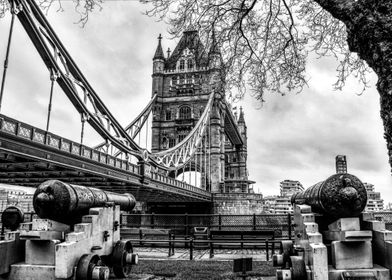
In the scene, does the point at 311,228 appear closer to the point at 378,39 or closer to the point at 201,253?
the point at 378,39

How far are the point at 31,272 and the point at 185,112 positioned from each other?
176 ft

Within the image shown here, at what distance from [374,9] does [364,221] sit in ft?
8.27

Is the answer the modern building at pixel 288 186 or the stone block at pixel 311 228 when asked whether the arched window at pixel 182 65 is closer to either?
the stone block at pixel 311 228

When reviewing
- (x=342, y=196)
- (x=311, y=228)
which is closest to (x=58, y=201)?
(x=311, y=228)

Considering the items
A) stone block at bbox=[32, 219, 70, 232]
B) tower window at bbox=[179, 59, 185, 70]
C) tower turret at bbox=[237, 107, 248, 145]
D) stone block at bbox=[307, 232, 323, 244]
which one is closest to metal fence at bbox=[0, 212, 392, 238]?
stone block at bbox=[307, 232, 323, 244]

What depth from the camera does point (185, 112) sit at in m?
57.8

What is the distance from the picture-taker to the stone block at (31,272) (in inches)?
175

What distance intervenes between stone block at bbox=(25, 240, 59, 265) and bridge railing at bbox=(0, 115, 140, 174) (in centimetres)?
841

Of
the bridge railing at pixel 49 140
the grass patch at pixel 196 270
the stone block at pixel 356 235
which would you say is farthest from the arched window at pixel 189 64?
the stone block at pixel 356 235

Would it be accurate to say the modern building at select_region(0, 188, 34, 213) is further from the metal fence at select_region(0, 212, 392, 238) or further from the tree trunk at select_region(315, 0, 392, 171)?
the tree trunk at select_region(315, 0, 392, 171)

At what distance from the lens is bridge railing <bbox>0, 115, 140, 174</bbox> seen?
40.7 feet

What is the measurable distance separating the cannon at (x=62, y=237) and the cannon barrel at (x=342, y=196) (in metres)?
2.68

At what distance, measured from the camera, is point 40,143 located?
13961mm

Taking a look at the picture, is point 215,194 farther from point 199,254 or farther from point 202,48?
point 202,48
